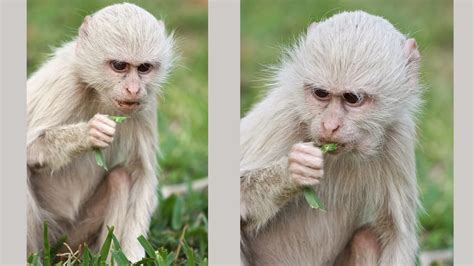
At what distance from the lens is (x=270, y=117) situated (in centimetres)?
544

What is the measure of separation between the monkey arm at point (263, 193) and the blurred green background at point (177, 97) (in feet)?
2.42

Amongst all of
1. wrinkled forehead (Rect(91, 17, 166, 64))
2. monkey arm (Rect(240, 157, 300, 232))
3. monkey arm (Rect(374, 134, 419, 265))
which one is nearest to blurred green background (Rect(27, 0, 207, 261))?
wrinkled forehead (Rect(91, 17, 166, 64))

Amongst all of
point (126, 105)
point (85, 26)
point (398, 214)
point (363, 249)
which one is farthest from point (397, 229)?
point (85, 26)

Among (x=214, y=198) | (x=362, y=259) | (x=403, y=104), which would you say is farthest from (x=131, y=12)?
(x=362, y=259)

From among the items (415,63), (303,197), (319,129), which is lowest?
(303,197)

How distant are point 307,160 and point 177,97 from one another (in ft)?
8.18

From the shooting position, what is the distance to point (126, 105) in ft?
17.7

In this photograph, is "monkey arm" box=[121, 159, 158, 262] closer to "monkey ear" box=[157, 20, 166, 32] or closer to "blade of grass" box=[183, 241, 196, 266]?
"blade of grass" box=[183, 241, 196, 266]

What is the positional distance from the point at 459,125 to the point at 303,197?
2.89 ft

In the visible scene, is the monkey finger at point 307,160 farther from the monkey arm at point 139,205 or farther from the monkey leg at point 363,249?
the monkey arm at point 139,205

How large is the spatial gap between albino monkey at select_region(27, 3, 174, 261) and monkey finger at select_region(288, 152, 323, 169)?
36.5 inches

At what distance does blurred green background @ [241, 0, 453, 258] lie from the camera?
5.68 metres

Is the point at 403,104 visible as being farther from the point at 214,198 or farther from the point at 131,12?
the point at 131,12

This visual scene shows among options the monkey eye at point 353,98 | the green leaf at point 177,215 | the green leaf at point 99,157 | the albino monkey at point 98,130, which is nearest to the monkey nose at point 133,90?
the albino monkey at point 98,130
